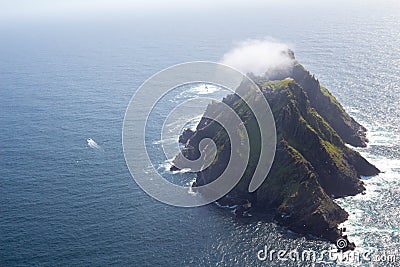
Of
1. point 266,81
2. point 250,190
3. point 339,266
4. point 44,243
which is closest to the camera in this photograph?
point 339,266

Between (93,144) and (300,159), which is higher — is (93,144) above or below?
below

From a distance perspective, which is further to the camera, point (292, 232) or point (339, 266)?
point (292, 232)

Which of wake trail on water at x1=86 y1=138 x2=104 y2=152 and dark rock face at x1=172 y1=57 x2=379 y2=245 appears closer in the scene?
dark rock face at x1=172 y1=57 x2=379 y2=245

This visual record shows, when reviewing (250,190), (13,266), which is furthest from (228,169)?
(13,266)

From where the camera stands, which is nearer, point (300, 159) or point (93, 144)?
point (300, 159)

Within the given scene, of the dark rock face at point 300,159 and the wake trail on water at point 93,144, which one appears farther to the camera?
the wake trail on water at point 93,144

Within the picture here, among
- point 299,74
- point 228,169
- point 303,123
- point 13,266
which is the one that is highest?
point 299,74

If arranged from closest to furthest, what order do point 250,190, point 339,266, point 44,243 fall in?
point 339,266 → point 44,243 → point 250,190

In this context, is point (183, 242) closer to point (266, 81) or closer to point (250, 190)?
point (250, 190)
